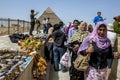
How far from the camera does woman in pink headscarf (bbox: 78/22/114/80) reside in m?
5.45

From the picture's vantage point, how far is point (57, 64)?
11.0m

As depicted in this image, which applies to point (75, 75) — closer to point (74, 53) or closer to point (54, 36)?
point (74, 53)

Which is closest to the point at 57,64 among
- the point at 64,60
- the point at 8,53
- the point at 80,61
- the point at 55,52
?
the point at 55,52

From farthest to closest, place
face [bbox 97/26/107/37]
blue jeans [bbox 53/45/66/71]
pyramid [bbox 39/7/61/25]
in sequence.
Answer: pyramid [bbox 39/7/61/25] → blue jeans [bbox 53/45/66/71] → face [bbox 97/26/107/37]

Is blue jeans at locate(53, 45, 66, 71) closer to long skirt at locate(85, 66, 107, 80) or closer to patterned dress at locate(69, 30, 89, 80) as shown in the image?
patterned dress at locate(69, 30, 89, 80)

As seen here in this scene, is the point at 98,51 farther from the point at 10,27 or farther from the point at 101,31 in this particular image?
the point at 10,27

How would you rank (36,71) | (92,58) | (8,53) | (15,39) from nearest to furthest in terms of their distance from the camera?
(92,58)
(36,71)
(8,53)
(15,39)

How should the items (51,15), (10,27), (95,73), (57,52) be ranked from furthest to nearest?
(51,15)
(10,27)
(57,52)
(95,73)

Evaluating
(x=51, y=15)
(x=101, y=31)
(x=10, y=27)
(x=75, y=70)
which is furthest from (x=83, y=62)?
(x=51, y=15)

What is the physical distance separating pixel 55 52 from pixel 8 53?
2681mm

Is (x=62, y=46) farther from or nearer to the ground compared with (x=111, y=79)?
farther from the ground

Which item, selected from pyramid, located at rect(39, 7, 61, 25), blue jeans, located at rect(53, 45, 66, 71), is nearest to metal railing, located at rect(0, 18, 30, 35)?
blue jeans, located at rect(53, 45, 66, 71)

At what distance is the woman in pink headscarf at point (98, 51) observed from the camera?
5453 millimetres

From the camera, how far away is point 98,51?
546cm
